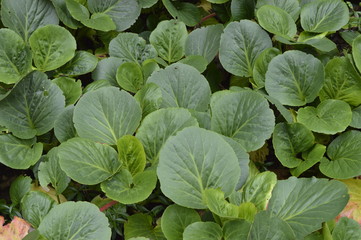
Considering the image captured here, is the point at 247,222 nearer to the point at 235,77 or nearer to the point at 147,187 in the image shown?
the point at 147,187

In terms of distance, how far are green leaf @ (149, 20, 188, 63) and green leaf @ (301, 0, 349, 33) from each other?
0.40 meters

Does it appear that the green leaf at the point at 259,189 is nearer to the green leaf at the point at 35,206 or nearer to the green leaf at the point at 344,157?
the green leaf at the point at 344,157

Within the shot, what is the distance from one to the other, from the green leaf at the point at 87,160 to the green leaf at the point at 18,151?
5.9 inches

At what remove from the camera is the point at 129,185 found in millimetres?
1078

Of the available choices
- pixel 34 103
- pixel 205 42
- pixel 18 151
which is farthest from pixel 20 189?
pixel 205 42

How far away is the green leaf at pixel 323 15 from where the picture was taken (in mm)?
1430

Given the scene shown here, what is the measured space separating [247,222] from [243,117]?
286 millimetres

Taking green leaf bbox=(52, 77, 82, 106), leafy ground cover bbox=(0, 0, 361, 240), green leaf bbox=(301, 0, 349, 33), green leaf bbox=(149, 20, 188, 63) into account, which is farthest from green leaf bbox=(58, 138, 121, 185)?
green leaf bbox=(301, 0, 349, 33)

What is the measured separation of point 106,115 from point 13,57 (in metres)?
0.38

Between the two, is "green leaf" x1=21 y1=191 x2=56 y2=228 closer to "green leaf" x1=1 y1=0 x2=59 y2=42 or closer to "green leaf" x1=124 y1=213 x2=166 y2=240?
"green leaf" x1=124 y1=213 x2=166 y2=240

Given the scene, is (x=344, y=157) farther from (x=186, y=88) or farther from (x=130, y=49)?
(x=130, y=49)

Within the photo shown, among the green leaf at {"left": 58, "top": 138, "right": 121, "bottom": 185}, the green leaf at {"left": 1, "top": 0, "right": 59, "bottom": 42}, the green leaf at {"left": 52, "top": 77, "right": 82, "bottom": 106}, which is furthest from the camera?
the green leaf at {"left": 1, "top": 0, "right": 59, "bottom": 42}

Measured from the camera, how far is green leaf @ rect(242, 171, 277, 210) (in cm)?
104

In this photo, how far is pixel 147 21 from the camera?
5.37 feet
